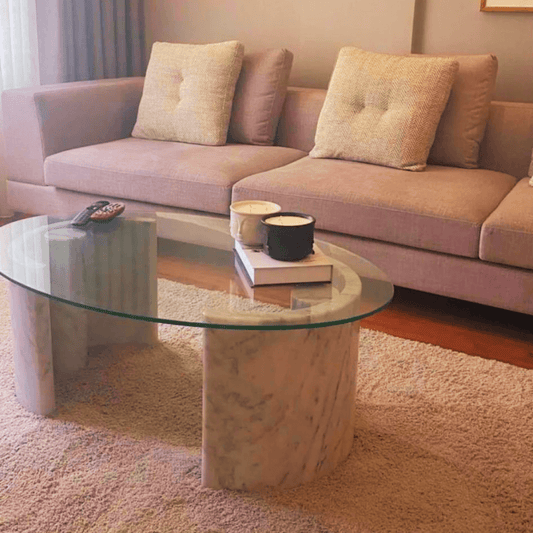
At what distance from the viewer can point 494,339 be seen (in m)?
2.58

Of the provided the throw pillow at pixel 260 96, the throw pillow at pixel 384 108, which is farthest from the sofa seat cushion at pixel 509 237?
the throw pillow at pixel 260 96

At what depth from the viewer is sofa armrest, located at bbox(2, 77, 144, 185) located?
3418mm

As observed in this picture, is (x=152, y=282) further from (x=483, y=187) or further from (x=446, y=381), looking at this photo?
(x=483, y=187)

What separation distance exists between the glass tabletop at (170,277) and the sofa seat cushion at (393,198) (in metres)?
0.59

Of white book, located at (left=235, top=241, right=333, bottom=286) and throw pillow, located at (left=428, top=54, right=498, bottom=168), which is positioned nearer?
white book, located at (left=235, top=241, right=333, bottom=286)

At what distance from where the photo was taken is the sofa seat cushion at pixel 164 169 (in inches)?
120

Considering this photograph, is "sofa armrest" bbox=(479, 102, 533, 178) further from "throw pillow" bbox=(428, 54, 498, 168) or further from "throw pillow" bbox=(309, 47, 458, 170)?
"throw pillow" bbox=(309, 47, 458, 170)

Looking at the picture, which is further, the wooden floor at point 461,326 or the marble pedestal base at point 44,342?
the wooden floor at point 461,326

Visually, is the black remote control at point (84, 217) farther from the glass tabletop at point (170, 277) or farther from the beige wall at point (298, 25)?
the beige wall at point (298, 25)

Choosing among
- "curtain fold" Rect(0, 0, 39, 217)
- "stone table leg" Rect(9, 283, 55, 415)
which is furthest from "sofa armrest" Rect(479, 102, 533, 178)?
"curtain fold" Rect(0, 0, 39, 217)

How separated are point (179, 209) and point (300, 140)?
817 mm

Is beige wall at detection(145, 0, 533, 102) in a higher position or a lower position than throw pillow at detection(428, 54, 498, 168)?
higher

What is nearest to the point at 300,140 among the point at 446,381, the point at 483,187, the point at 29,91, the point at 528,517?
the point at 483,187

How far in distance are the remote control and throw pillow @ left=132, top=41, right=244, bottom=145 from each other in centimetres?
128
